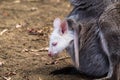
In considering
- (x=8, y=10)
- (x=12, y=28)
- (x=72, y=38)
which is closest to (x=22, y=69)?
(x=72, y=38)

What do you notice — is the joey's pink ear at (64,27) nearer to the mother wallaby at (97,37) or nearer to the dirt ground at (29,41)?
the mother wallaby at (97,37)

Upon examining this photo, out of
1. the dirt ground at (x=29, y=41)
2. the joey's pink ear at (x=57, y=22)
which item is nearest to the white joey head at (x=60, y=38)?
the joey's pink ear at (x=57, y=22)

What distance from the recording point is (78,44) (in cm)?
505

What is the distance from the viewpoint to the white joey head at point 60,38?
501cm

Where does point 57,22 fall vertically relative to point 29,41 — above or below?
above

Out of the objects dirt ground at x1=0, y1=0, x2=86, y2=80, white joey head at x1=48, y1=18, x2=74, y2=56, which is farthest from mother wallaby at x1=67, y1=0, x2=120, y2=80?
dirt ground at x1=0, y1=0, x2=86, y2=80

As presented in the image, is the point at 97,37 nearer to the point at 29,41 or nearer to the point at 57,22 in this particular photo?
the point at 57,22

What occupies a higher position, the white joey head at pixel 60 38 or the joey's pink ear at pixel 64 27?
the joey's pink ear at pixel 64 27

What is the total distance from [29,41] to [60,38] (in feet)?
5.20

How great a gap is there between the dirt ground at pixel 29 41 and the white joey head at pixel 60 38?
1.27 feet

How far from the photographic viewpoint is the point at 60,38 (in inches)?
198

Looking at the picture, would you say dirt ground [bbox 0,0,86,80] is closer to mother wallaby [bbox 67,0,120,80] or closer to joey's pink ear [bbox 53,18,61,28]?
mother wallaby [bbox 67,0,120,80]

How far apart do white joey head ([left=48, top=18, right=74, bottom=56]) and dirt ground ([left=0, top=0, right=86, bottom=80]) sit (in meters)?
0.39

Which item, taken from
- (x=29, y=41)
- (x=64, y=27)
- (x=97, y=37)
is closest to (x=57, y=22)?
(x=64, y=27)
